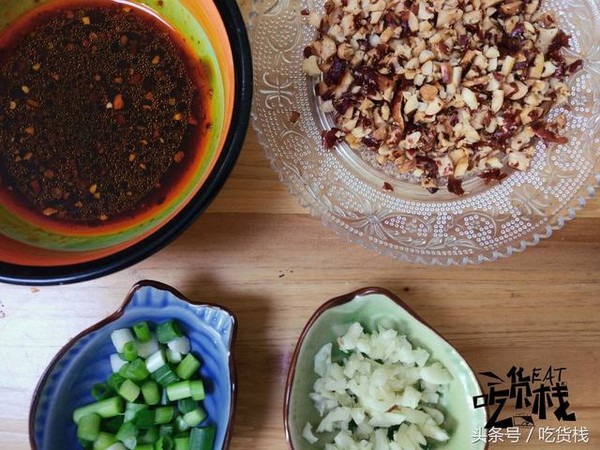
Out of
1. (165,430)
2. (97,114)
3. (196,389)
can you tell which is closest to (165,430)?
(165,430)

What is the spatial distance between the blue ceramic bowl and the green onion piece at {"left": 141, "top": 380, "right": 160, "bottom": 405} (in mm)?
96

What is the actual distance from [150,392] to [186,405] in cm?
8

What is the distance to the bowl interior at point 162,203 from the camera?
0.97m

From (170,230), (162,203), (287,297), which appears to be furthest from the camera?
(287,297)

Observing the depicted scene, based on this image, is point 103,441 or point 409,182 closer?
point 103,441

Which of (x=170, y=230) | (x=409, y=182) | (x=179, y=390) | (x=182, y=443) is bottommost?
(x=182, y=443)

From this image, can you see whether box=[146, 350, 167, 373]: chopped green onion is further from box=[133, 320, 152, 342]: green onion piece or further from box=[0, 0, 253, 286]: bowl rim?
box=[0, 0, 253, 286]: bowl rim

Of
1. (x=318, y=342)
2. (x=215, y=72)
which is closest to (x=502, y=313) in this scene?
(x=318, y=342)

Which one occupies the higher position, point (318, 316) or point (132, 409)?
point (318, 316)

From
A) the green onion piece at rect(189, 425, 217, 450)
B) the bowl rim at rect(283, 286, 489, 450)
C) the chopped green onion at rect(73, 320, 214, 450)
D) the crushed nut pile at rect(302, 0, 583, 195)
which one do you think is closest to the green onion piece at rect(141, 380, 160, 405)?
the chopped green onion at rect(73, 320, 214, 450)

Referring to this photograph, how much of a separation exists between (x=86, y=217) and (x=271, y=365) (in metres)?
0.48

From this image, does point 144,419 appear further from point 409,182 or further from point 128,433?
point 409,182

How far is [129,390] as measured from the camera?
1.11m

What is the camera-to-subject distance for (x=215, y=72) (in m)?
1.08
